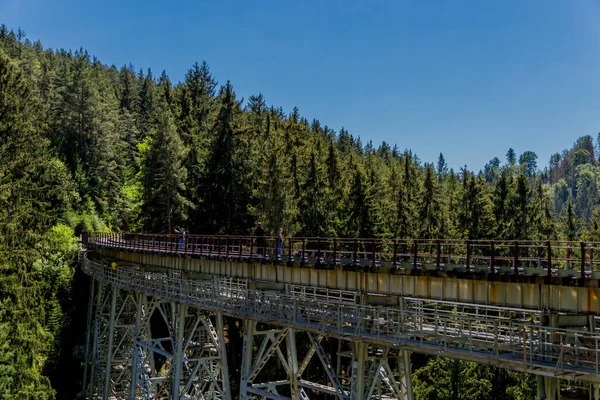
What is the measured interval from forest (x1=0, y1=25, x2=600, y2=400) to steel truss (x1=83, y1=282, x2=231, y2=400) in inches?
124

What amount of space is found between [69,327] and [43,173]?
11160mm

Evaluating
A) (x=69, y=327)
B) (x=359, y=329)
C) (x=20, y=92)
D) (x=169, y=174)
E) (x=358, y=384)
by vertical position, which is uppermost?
(x=20, y=92)

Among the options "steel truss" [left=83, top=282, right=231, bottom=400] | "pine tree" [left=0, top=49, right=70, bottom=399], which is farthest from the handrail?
"pine tree" [left=0, top=49, right=70, bottom=399]

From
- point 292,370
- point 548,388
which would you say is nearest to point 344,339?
point 292,370

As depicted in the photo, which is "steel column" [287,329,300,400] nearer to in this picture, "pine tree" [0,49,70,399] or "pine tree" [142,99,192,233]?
"pine tree" [0,49,70,399]

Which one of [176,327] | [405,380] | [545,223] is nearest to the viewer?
[405,380]

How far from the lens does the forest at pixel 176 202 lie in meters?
32.1

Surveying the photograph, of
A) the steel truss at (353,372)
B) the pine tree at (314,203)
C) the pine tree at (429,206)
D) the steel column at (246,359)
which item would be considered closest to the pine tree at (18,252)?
the steel column at (246,359)

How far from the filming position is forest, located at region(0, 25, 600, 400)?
3210 cm

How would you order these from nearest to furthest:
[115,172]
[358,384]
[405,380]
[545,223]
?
1. [358,384]
2. [405,380]
3. [545,223]
4. [115,172]

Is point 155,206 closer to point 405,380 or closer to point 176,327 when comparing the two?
point 176,327

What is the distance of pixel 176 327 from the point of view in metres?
25.6

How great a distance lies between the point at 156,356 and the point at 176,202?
1139 centimetres

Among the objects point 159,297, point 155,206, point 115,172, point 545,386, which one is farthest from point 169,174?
point 545,386
